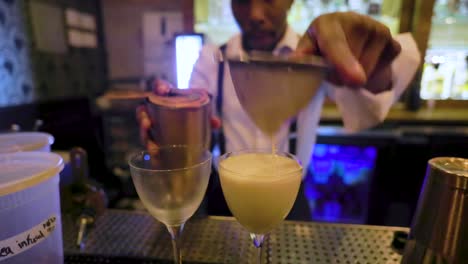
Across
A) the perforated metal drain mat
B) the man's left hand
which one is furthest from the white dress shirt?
the perforated metal drain mat

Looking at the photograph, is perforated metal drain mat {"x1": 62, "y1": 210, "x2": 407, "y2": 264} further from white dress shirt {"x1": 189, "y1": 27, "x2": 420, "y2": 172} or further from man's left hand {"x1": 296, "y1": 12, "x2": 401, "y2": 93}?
white dress shirt {"x1": 189, "y1": 27, "x2": 420, "y2": 172}

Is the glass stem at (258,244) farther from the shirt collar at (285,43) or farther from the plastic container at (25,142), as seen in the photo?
the shirt collar at (285,43)

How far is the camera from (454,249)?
16.3 inches

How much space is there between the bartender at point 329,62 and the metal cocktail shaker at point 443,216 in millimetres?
209

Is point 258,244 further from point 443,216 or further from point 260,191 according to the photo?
point 443,216

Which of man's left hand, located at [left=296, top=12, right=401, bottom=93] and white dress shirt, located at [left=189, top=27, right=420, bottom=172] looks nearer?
man's left hand, located at [left=296, top=12, right=401, bottom=93]

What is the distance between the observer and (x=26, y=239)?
39cm

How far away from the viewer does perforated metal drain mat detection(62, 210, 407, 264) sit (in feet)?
1.76

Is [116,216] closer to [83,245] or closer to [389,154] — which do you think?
[83,245]

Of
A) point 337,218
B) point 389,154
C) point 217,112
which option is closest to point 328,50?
point 217,112

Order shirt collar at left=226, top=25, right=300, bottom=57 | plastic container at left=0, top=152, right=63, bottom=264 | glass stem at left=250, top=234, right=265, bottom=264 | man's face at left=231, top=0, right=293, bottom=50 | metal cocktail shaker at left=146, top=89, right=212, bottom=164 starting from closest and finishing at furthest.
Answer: plastic container at left=0, top=152, right=63, bottom=264
glass stem at left=250, top=234, right=265, bottom=264
metal cocktail shaker at left=146, top=89, right=212, bottom=164
man's face at left=231, top=0, right=293, bottom=50
shirt collar at left=226, top=25, right=300, bottom=57

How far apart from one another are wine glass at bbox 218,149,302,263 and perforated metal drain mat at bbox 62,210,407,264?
0.35 ft

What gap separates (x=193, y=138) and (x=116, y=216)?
0.91 feet

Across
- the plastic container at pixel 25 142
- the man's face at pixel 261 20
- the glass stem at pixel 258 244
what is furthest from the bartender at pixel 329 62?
the glass stem at pixel 258 244
